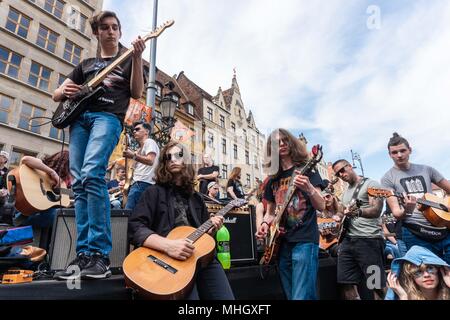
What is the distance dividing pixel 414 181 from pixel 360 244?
992 millimetres

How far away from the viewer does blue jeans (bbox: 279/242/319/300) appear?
225 centimetres

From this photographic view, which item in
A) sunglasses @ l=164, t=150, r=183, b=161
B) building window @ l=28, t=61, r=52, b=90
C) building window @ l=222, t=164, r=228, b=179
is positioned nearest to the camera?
sunglasses @ l=164, t=150, r=183, b=161

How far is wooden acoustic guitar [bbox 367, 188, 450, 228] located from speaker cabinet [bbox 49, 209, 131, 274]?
2892 mm

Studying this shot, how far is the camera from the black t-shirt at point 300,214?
94.5 inches

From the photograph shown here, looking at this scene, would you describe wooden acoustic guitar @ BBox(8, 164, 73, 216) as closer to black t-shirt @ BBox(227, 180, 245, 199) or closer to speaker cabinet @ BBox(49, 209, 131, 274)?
speaker cabinet @ BBox(49, 209, 131, 274)

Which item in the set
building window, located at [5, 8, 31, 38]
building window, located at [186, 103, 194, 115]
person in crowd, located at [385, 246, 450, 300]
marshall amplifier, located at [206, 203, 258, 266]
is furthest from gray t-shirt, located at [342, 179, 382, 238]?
building window, located at [186, 103, 194, 115]

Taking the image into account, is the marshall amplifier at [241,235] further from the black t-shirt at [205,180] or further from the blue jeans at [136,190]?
the black t-shirt at [205,180]

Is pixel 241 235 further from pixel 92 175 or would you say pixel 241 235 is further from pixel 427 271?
pixel 92 175

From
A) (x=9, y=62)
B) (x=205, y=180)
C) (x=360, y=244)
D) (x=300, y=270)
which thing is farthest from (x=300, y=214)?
(x=9, y=62)

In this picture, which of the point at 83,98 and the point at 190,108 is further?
the point at 190,108

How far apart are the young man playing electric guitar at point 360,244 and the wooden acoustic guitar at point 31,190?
130 inches

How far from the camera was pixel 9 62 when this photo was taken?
1584 cm

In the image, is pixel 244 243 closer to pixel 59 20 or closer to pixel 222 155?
pixel 59 20

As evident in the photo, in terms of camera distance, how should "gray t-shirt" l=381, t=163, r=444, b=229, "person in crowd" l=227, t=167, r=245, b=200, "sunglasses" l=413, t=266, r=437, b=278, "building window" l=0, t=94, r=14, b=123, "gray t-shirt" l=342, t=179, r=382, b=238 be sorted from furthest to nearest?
"building window" l=0, t=94, r=14, b=123 → "person in crowd" l=227, t=167, r=245, b=200 → "gray t-shirt" l=342, t=179, r=382, b=238 → "gray t-shirt" l=381, t=163, r=444, b=229 → "sunglasses" l=413, t=266, r=437, b=278
